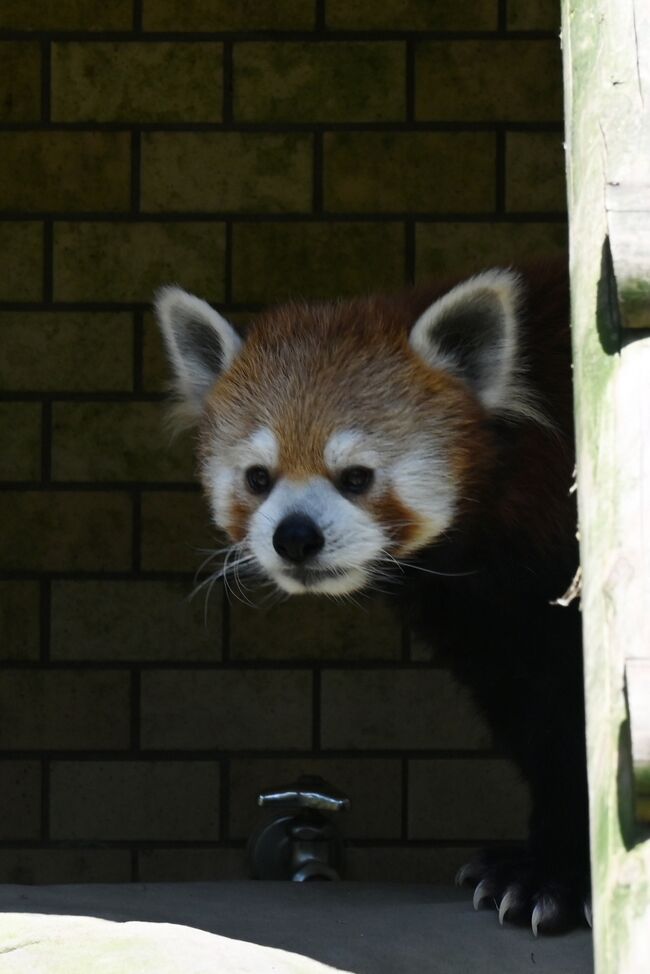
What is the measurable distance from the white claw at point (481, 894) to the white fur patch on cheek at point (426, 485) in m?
0.71

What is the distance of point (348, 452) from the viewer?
292 cm

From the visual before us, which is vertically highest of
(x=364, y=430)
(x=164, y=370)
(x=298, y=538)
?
(x=164, y=370)

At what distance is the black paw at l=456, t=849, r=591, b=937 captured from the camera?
2.75 m

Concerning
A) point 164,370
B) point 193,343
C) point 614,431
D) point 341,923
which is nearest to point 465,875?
point 341,923

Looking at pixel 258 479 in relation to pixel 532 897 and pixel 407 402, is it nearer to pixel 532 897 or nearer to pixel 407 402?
pixel 407 402

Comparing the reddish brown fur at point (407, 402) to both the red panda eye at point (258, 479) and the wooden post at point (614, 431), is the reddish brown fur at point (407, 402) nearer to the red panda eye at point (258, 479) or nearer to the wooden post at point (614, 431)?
the red panda eye at point (258, 479)

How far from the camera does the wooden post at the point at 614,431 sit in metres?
1.49

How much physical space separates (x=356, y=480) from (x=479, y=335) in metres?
0.38

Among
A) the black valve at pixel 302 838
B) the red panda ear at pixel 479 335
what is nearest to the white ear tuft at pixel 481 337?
the red panda ear at pixel 479 335

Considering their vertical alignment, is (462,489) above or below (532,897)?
above

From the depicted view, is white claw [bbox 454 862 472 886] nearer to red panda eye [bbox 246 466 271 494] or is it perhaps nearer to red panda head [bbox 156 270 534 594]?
red panda head [bbox 156 270 534 594]

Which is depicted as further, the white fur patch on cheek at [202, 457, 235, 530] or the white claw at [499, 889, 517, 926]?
the white fur patch on cheek at [202, 457, 235, 530]

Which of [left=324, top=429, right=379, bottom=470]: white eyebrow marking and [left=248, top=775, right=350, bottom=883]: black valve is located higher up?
[left=324, top=429, right=379, bottom=470]: white eyebrow marking

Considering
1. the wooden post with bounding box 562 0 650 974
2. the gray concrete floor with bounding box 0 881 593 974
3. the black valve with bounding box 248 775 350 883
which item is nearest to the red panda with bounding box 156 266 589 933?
the gray concrete floor with bounding box 0 881 593 974
